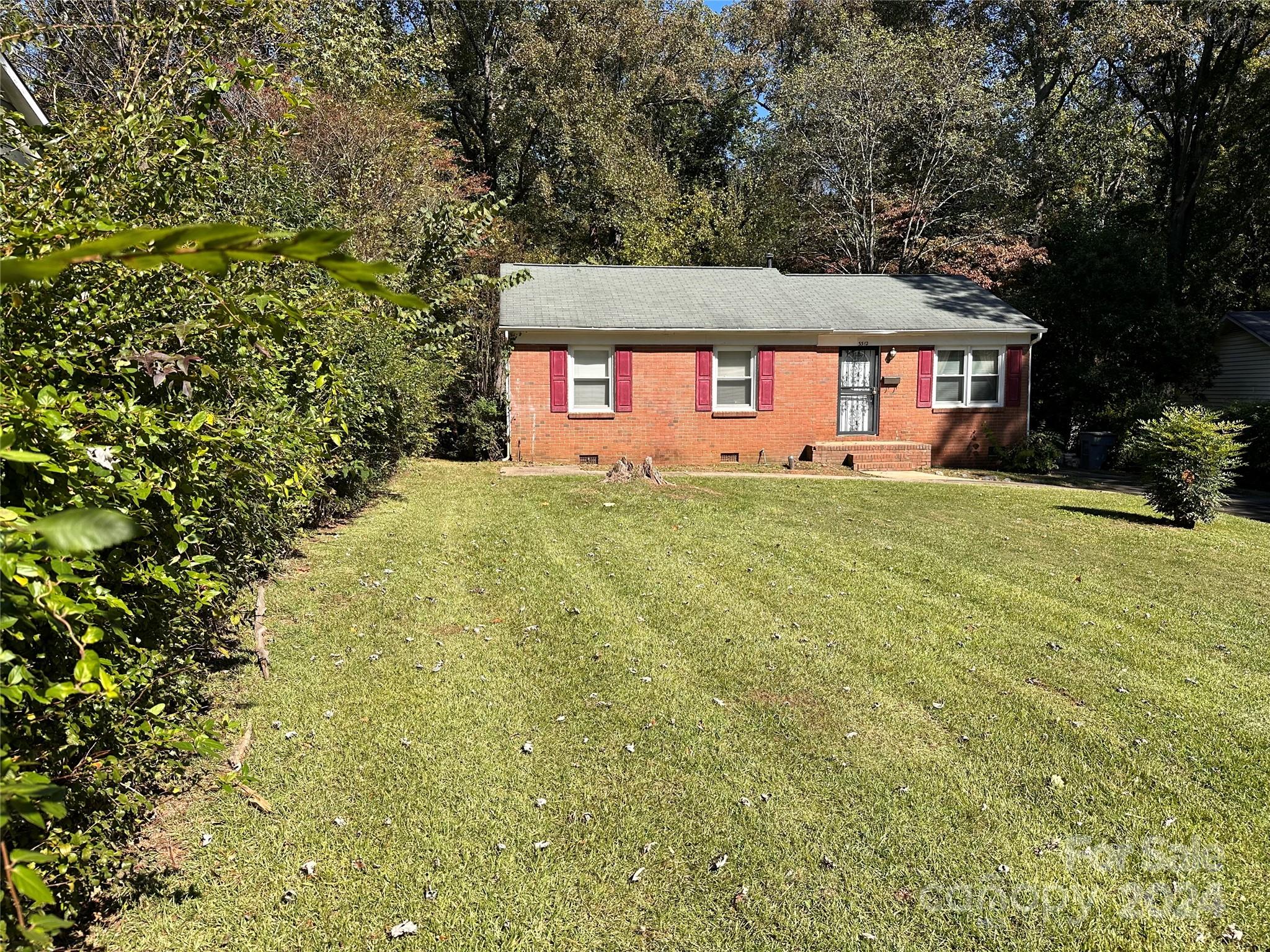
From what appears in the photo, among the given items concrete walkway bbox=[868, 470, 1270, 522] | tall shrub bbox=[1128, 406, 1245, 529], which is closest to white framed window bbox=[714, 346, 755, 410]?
concrete walkway bbox=[868, 470, 1270, 522]

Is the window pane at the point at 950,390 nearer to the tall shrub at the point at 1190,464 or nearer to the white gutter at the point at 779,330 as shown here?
the white gutter at the point at 779,330

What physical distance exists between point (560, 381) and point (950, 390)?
8.95 metres

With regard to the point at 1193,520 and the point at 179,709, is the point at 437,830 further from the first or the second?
the point at 1193,520

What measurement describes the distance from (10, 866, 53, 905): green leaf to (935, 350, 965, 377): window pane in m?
18.2

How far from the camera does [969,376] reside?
1727cm

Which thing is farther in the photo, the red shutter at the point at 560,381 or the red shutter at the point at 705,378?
the red shutter at the point at 705,378

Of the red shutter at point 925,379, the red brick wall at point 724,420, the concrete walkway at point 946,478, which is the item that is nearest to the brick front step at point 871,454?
the concrete walkway at point 946,478

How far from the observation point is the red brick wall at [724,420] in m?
15.8

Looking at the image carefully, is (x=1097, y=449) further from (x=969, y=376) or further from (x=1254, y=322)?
(x=1254, y=322)

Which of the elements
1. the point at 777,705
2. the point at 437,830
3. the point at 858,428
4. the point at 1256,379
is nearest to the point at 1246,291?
the point at 1256,379

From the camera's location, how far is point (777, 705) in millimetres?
4938

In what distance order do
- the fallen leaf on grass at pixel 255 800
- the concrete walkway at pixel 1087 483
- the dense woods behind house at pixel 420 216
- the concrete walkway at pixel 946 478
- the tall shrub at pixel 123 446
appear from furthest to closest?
the concrete walkway at pixel 946 478 → the concrete walkway at pixel 1087 483 → the fallen leaf on grass at pixel 255 800 → the dense woods behind house at pixel 420 216 → the tall shrub at pixel 123 446

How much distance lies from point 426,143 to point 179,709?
17.3 metres

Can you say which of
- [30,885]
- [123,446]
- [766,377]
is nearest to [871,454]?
[766,377]
